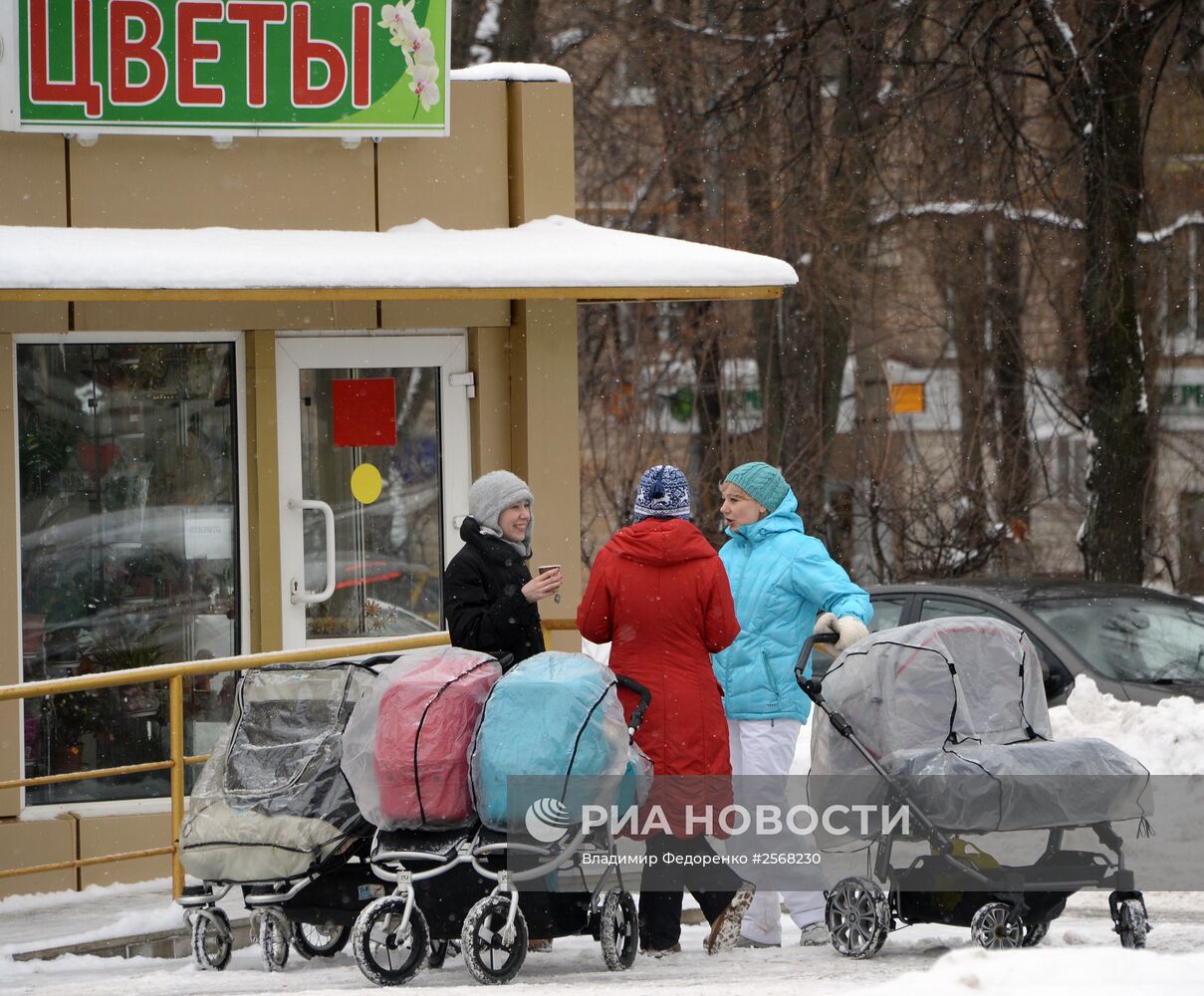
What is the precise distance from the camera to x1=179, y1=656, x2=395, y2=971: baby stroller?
21.6ft

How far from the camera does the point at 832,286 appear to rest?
71.2 feet

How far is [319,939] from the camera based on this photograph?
7.16 m

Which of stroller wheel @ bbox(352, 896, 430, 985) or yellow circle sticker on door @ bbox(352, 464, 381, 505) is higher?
yellow circle sticker on door @ bbox(352, 464, 381, 505)

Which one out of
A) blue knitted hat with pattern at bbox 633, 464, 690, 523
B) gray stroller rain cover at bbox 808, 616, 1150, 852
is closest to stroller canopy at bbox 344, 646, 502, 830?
blue knitted hat with pattern at bbox 633, 464, 690, 523

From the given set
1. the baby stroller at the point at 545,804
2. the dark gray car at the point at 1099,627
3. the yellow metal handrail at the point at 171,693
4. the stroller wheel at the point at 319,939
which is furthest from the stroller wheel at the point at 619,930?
the dark gray car at the point at 1099,627

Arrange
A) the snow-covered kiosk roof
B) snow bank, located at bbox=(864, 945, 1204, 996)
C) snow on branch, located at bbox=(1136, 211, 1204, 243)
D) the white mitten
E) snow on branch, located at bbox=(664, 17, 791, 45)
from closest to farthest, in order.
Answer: snow bank, located at bbox=(864, 945, 1204, 996), the white mitten, the snow-covered kiosk roof, snow on branch, located at bbox=(664, 17, 791, 45), snow on branch, located at bbox=(1136, 211, 1204, 243)

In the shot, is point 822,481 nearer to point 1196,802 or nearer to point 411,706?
point 1196,802

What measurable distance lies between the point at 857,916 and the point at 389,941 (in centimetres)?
174

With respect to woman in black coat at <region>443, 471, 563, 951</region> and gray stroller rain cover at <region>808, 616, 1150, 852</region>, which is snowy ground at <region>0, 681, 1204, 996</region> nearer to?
gray stroller rain cover at <region>808, 616, 1150, 852</region>

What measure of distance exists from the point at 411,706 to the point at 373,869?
1.93 ft

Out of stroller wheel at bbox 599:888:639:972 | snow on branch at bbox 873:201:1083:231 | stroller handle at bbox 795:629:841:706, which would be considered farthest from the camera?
snow on branch at bbox 873:201:1083:231

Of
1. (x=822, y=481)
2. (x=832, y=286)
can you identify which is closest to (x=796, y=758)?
(x=822, y=481)

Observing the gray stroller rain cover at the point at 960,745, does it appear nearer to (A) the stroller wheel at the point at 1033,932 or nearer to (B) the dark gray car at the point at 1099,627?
(A) the stroller wheel at the point at 1033,932

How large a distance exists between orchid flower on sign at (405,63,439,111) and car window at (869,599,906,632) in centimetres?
437
